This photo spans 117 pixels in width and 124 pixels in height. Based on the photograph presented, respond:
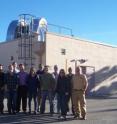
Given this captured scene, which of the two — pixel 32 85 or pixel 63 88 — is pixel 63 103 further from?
pixel 32 85

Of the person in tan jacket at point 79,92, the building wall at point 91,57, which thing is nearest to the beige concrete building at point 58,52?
the building wall at point 91,57

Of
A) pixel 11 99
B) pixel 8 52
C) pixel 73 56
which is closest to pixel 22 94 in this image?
pixel 11 99

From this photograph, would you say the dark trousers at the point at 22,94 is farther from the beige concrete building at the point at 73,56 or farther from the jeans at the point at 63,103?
the beige concrete building at the point at 73,56

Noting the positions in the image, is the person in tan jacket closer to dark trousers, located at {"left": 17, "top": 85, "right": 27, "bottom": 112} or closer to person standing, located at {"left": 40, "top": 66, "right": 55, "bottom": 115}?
person standing, located at {"left": 40, "top": 66, "right": 55, "bottom": 115}

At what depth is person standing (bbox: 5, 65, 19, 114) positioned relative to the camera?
15.0 metres

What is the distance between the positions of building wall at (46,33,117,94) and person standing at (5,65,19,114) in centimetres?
1247

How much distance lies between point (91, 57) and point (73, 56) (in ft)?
8.16

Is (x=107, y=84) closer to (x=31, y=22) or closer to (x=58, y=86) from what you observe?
(x=31, y=22)

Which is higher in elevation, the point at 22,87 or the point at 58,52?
the point at 58,52

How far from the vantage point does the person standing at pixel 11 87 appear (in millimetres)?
15008

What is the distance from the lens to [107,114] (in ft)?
50.6

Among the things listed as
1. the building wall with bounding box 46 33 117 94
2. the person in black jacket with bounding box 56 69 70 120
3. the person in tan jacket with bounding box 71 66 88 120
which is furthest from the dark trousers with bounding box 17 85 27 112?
the building wall with bounding box 46 33 117 94

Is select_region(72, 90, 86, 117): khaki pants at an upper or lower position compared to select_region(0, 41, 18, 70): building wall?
lower

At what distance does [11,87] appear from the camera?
49.3 feet
